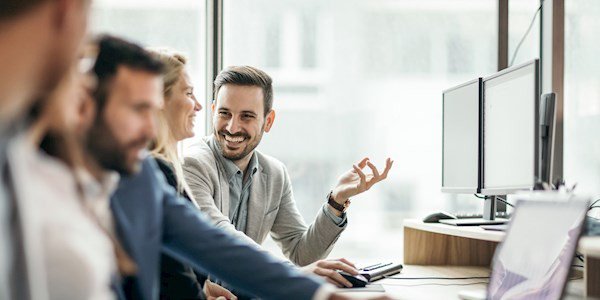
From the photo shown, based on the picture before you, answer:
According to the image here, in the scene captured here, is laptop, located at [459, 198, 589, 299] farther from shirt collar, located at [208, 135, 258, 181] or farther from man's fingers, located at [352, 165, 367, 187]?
shirt collar, located at [208, 135, 258, 181]

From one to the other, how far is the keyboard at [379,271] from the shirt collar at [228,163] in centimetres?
59

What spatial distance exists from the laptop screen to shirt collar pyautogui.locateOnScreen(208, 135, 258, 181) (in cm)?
116

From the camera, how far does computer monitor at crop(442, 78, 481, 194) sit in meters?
2.10

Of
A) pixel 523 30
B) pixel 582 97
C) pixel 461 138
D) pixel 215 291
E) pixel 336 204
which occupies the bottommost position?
pixel 215 291

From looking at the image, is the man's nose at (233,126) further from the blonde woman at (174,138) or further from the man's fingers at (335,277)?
the man's fingers at (335,277)

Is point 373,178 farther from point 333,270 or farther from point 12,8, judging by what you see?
point 12,8

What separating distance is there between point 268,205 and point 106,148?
1678mm

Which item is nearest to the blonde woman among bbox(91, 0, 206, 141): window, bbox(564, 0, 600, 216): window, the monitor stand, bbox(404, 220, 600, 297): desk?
the monitor stand

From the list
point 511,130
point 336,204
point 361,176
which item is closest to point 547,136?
point 511,130

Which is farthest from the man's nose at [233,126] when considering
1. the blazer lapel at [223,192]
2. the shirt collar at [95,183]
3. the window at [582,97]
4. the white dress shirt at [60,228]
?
the white dress shirt at [60,228]

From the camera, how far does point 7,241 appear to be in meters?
0.56

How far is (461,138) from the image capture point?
2248 mm

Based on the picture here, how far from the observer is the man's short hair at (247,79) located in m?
2.35

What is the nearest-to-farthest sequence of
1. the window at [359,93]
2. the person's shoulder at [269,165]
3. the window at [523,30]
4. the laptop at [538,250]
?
the laptop at [538,250], the person's shoulder at [269,165], the window at [523,30], the window at [359,93]
